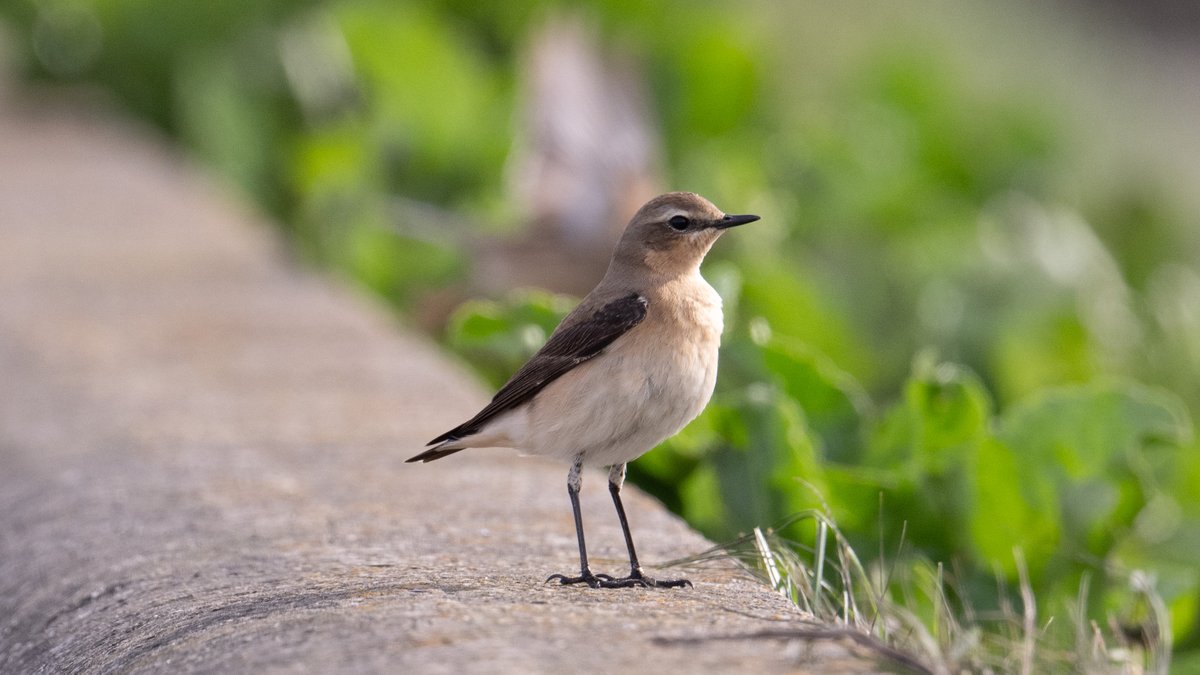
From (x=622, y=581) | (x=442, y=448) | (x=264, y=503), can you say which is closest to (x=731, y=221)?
(x=442, y=448)

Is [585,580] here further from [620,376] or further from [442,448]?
[442,448]

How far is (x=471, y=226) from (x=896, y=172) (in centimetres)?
252

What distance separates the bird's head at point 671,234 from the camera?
3.71 metres

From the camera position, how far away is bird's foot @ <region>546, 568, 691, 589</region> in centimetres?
319

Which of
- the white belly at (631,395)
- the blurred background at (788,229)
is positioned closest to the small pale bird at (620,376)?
the white belly at (631,395)

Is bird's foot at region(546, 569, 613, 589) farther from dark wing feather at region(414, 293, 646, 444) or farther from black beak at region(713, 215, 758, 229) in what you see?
black beak at region(713, 215, 758, 229)

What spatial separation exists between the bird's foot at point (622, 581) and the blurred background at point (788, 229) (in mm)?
370

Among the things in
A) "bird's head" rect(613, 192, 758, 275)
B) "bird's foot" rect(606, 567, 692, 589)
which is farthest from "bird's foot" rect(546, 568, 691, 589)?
"bird's head" rect(613, 192, 758, 275)

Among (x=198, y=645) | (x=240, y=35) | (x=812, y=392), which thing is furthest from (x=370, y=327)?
(x=240, y=35)

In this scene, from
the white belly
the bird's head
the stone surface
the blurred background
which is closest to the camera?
the stone surface

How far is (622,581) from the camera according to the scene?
3.20 metres

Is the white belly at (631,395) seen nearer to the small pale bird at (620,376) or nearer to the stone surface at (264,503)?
the small pale bird at (620,376)

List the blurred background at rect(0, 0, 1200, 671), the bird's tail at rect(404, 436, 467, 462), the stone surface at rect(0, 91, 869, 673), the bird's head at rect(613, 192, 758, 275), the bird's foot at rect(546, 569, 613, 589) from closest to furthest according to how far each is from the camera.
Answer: the stone surface at rect(0, 91, 869, 673)
the bird's foot at rect(546, 569, 613, 589)
the bird's tail at rect(404, 436, 467, 462)
the bird's head at rect(613, 192, 758, 275)
the blurred background at rect(0, 0, 1200, 671)

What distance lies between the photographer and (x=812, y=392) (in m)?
4.81
